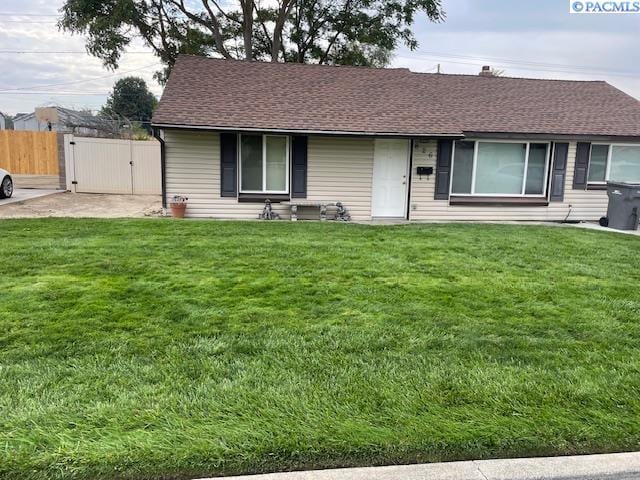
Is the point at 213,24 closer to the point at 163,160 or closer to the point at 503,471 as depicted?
the point at 163,160

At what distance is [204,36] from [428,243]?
1689cm

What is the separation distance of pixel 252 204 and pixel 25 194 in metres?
8.20

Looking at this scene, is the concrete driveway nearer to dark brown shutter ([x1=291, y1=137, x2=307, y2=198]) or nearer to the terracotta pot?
the terracotta pot

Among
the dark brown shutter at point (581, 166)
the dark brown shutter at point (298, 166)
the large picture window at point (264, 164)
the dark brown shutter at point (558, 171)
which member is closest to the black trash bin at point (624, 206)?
the dark brown shutter at point (581, 166)

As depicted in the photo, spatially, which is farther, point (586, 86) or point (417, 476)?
point (586, 86)

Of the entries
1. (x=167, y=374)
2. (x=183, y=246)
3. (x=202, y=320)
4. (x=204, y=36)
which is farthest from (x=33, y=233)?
(x=204, y=36)

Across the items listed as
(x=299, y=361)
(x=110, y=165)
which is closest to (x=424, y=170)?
(x=299, y=361)

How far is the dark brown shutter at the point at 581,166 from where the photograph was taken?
13125 mm

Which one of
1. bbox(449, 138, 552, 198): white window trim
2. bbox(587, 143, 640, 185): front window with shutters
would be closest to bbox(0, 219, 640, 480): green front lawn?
bbox(449, 138, 552, 198): white window trim

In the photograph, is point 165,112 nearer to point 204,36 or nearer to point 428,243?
point 428,243

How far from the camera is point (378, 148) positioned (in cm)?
1261

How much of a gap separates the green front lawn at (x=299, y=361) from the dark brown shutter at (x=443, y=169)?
566cm

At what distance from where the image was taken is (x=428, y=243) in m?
8.83

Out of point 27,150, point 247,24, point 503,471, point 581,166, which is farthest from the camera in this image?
point 27,150
